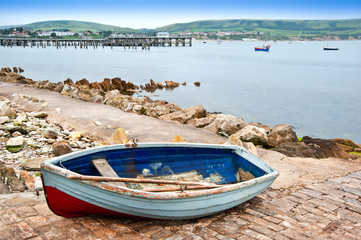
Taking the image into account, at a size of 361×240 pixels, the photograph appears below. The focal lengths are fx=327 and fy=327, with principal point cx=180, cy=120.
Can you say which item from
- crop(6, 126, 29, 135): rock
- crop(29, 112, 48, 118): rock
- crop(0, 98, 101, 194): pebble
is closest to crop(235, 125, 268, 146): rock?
crop(0, 98, 101, 194): pebble

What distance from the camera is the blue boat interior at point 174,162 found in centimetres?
638

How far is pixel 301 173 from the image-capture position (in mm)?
8492

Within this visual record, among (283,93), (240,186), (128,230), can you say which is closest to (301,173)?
(240,186)

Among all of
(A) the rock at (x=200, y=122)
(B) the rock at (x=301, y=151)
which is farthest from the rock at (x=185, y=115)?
(B) the rock at (x=301, y=151)

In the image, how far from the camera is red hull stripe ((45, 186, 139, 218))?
508 centimetres

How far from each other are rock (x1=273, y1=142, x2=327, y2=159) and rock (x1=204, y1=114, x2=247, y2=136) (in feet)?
6.90

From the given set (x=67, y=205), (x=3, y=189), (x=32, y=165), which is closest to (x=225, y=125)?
(x=32, y=165)

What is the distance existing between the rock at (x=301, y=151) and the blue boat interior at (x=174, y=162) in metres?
3.88

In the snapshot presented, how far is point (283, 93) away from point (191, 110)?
19.4m

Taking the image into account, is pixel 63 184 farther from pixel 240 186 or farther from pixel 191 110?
pixel 191 110

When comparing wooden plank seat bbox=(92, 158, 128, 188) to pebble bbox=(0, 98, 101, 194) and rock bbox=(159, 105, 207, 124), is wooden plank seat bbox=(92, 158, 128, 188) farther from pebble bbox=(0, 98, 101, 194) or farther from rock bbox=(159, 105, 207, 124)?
rock bbox=(159, 105, 207, 124)

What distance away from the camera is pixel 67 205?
5152 mm

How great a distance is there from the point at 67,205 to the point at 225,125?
843 centimetres

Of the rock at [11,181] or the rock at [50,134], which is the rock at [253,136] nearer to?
the rock at [50,134]
